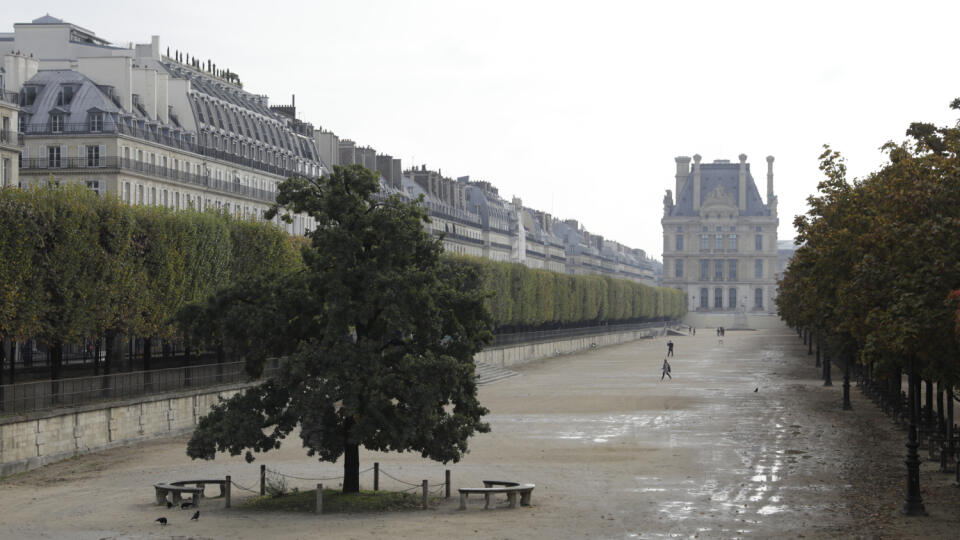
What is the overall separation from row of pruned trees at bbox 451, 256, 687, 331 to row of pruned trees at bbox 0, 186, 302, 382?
3364 centimetres

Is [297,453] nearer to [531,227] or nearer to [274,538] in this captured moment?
[274,538]

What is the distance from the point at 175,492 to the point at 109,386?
47.5 feet

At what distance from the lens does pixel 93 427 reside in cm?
4178

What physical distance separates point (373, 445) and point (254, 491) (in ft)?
14.8

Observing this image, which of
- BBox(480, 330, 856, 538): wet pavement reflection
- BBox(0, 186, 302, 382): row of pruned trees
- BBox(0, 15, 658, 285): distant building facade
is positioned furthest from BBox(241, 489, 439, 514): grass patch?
BBox(0, 15, 658, 285): distant building facade

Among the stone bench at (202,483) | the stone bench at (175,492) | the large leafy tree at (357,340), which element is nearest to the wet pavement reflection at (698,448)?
the large leafy tree at (357,340)

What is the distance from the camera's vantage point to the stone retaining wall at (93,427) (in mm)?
37062

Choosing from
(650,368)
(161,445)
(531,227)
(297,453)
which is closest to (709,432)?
(297,453)

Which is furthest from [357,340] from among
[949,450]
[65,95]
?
[65,95]

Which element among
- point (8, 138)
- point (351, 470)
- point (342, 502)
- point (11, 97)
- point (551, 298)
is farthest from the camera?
point (551, 298)

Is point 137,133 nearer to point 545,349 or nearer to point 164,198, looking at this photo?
point 164,198

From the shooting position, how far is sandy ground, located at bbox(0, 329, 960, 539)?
26.1 m

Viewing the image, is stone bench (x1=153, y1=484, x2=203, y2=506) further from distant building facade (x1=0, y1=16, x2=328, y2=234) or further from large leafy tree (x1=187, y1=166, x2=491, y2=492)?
distant building facade (x1=0, y1=16, x2=328, y2=234)

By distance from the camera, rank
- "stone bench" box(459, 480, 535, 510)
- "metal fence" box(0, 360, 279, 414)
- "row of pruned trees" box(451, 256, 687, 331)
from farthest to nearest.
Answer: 1. "row of pruned trees" box(451, 256, 687, 331)
2. "metal fence" box(0, 360, 279, 414)
3. "stone bench" box(459, 480, 535, 510)
